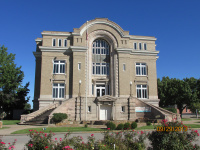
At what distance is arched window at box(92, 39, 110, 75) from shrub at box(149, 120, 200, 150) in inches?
1129

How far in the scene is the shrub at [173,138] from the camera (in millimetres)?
8102

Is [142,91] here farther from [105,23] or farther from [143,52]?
[105,23]

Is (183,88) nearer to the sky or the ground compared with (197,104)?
nearer to the sky

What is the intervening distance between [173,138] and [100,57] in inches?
1184

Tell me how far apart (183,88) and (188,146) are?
41600mm

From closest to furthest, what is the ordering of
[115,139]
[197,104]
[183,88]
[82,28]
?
[115,139] → [82,28] → [183,88] → [197,104]

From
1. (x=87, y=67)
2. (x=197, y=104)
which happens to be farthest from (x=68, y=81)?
(x=197, y=104)

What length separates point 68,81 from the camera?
35.6 m

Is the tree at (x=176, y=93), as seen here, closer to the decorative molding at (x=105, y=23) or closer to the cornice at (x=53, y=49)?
the decorative molding at (x=105, y=23)

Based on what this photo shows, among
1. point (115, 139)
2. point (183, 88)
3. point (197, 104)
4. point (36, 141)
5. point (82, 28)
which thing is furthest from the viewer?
point (197, 104)

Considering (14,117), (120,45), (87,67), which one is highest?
(120,45)

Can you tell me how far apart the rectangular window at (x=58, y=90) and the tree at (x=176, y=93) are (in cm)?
2491

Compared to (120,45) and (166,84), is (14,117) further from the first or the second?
(166,84)

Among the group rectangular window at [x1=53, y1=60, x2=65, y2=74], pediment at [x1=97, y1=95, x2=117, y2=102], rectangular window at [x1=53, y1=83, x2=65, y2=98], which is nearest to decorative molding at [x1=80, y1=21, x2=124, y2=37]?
rectangular window at [x1=53, y1=60, x2=65, y2=74]
